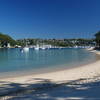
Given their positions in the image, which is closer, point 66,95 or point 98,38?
point 66,95

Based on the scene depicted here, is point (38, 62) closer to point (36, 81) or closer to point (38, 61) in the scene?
point (38, 61)

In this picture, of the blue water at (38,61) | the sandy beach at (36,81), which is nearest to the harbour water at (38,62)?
A: the blue water at (38,61)

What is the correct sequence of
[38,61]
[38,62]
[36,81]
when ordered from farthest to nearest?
[38,61]
[38,62]
[36,81]

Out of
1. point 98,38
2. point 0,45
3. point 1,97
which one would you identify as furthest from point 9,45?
point 1,97

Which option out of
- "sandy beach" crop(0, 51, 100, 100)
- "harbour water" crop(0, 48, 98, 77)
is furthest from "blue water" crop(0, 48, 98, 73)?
"sandy beach" crop(0, 51, 100, 100)

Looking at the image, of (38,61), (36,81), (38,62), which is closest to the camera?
(36,81)

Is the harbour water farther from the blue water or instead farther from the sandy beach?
the sandy beach

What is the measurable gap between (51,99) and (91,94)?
170cm

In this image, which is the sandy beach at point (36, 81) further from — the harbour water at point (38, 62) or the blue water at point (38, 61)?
the blue water at point (38, 61)

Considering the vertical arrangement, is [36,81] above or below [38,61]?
above

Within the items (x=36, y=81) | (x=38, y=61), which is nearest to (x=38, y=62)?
(x=38, y=61)

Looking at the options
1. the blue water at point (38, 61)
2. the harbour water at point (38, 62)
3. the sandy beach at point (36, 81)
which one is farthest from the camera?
the blue water at point (38, 61)

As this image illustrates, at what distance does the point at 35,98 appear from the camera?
8.95m

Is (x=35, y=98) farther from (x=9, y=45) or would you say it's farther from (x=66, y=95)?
(x=9, y=45)
